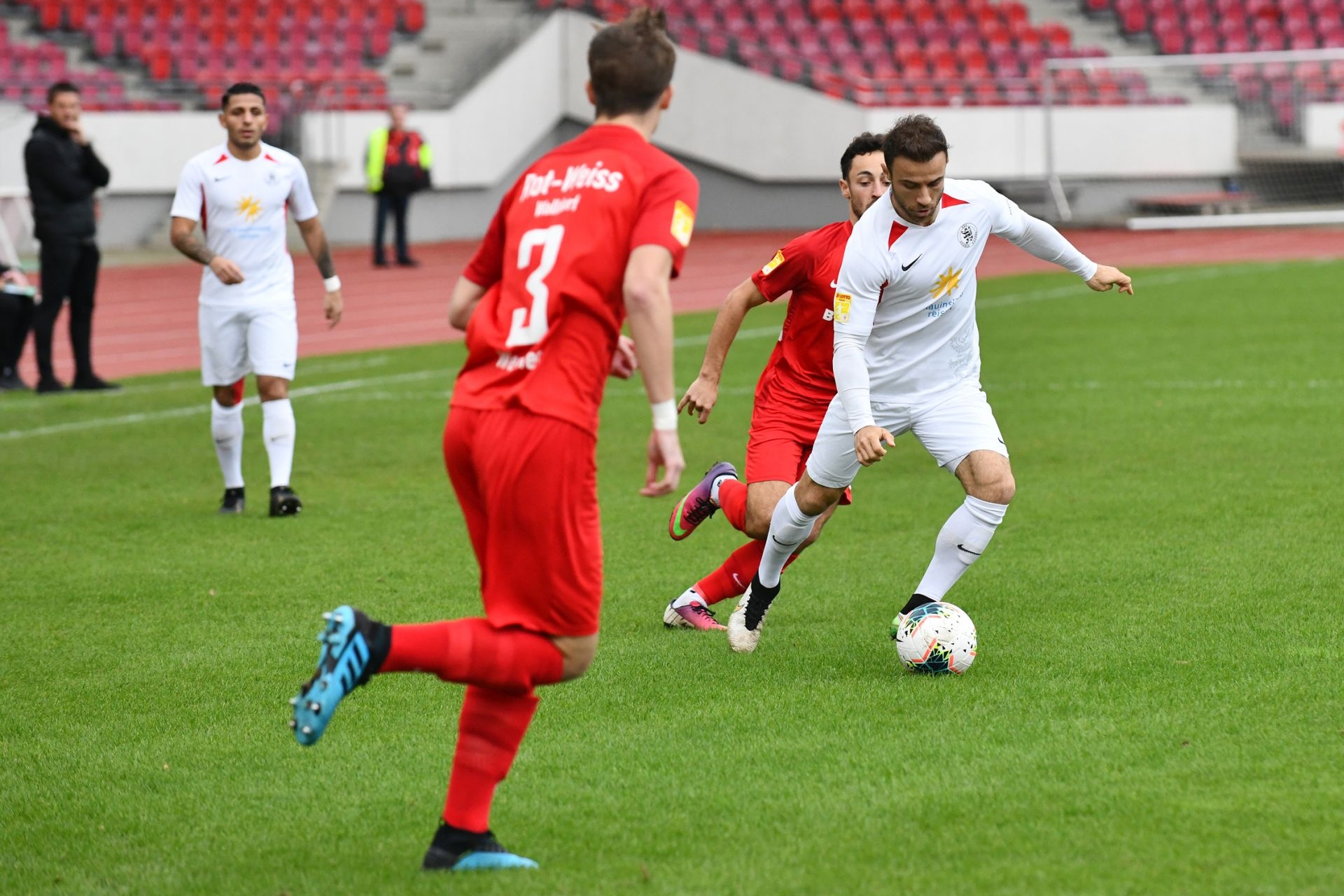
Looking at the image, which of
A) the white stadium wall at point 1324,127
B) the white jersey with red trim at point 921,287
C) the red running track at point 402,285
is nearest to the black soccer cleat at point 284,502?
the white jersey with red trim at point 921,287

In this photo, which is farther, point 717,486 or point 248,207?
point 248,207

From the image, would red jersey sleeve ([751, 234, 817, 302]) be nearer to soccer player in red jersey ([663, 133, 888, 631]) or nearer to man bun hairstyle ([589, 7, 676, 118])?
soccer player in red jersey ([663, 133, 888, 631])

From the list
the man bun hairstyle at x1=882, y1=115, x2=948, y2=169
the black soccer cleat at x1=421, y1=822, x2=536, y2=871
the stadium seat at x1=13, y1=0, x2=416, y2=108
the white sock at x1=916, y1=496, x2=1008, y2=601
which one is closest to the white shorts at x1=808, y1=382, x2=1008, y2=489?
the white sock at x1=916, y1=496, x2=1008, y2=601

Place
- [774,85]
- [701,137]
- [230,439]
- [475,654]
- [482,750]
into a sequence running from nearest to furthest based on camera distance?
[475,654]
[482,750]
[230,439]
[774,85]
[701,137]

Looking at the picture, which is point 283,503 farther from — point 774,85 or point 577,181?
point 774,85

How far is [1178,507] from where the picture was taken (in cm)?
835

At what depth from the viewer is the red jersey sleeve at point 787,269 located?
6.21 metres

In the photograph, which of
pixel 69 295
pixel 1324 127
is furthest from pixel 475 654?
pixel 1324 127

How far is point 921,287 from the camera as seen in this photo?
5473 millimetres

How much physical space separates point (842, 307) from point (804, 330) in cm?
111

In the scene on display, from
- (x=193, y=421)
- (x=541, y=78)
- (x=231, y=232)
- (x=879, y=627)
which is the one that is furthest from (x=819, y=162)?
(x=879, y=627)

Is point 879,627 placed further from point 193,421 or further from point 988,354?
point 988,354

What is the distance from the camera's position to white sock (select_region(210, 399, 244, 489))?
29.7 feet

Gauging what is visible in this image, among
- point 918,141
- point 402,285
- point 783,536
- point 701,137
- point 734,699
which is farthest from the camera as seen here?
point 701,137
